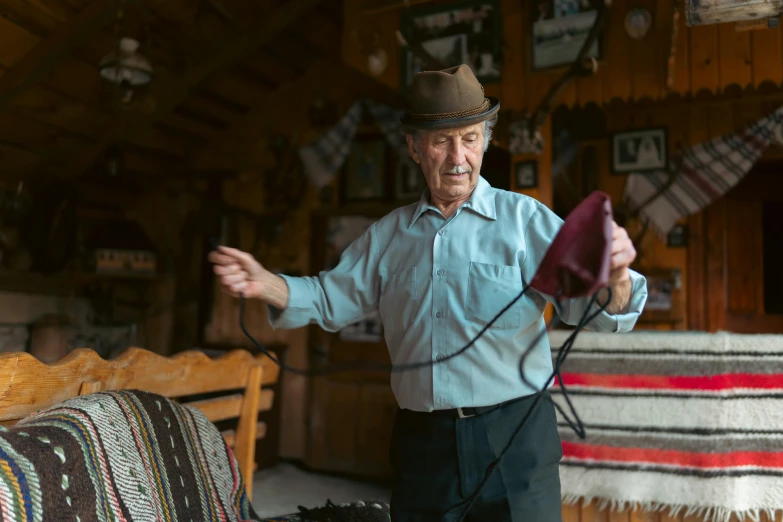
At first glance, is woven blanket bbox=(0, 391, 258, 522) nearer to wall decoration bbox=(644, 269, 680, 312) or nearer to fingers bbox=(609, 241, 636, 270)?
Answer: fingers bbox=(609, 241, 636, 270)

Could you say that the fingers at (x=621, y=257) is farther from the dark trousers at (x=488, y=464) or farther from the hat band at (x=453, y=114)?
the hat band at (x=453, y=114)

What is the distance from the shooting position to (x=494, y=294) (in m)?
1.41

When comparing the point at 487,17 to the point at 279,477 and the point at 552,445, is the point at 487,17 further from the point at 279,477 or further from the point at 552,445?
the point at 279,477

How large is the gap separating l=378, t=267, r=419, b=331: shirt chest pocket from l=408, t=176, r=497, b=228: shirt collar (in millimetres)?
137

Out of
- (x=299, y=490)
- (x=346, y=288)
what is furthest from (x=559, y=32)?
(x=299, y=490)

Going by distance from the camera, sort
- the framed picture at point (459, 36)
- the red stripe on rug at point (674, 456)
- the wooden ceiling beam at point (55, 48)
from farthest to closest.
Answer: the wooden ceiling beam at point (55, 48)
the framed picture at point (459, 36)
the red stripe on rug at point (674, 456)

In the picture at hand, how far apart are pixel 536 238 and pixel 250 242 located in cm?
431

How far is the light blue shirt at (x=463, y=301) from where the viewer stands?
1.41 metres

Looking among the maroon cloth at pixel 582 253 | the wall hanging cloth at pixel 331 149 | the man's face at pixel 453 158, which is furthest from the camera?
the wall hanging cloth at pixel 331 149

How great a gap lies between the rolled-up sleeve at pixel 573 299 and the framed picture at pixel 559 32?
2042 mm

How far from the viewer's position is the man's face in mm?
1484

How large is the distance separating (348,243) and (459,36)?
2020mm

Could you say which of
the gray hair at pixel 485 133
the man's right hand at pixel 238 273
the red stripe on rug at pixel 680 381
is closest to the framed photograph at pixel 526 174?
the red stripe on rug at pixel 680 381

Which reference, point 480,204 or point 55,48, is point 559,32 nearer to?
point 480,204
